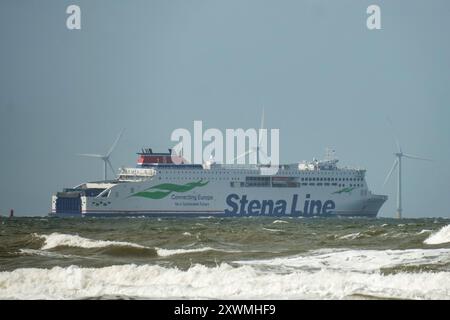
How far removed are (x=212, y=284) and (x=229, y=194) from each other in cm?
8666

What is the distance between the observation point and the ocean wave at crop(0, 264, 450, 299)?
22.5m

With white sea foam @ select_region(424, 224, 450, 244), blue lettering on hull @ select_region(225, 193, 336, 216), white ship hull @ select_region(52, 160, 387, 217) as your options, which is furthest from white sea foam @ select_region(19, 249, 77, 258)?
blue lettering on hull @ select_region(225, 193, 336, 216)

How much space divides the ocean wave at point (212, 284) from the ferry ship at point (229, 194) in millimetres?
83129

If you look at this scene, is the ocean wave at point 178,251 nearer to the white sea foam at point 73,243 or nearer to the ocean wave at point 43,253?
the ocean wave at point 43,253

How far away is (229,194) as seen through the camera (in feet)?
366

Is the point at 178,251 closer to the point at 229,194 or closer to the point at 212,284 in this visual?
the point at 212,284

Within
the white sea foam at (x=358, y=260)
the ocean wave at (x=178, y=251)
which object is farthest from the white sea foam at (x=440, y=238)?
the ocean wave at (x=178, y=251)

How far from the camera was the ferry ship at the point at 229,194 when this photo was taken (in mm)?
110938

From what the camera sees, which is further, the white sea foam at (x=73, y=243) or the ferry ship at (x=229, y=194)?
the ferry ship at (x=229, y=194)

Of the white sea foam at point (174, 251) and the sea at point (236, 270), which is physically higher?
the sea at point (236, 270)

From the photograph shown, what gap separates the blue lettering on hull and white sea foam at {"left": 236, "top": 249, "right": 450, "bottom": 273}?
76989mm
